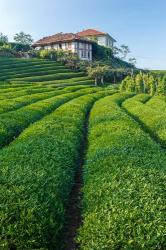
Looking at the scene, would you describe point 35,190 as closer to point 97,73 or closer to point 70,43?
point 97,73

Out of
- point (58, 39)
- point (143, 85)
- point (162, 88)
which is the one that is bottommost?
point (162, 88)

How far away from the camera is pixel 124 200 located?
36.2 feet

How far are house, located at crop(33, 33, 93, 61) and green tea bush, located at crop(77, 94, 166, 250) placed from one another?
13086cm

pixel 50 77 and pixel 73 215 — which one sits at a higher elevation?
pixel 50 77

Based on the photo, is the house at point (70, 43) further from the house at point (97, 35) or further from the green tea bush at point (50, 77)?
the green tea bush at point (50, 77)

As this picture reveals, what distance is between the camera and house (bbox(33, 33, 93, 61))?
478 feet

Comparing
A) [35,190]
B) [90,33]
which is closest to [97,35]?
[90,33]

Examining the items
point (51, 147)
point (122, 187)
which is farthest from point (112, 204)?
point (51, 147)

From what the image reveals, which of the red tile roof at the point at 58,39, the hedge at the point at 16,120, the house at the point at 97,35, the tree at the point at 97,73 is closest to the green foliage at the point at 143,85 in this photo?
the tree at the point at 97,73

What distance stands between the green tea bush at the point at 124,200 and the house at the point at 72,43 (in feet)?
429

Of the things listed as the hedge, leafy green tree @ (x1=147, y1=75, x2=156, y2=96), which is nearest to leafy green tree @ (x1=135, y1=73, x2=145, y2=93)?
leafy green tree @ (x1=147, y1=75, x2=156, y2=96)

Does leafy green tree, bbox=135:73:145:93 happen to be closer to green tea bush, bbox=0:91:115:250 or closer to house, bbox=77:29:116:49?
house, bbox=77:29:116:49

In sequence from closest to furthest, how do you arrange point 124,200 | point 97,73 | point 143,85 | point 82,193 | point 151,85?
point 124,200 < point 82,193 < point 151,85 < point 143,85 < point 97,73

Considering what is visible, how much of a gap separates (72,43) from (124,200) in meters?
139
